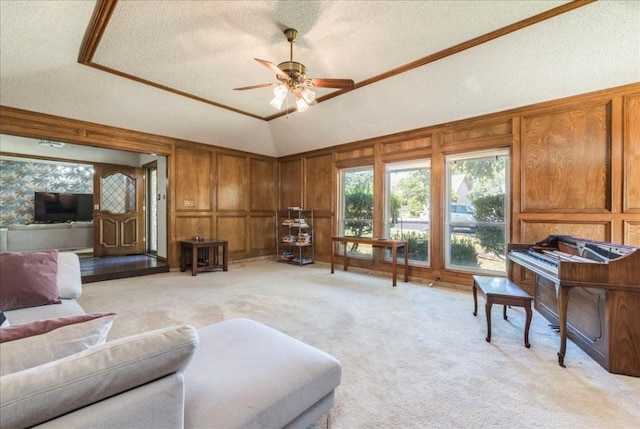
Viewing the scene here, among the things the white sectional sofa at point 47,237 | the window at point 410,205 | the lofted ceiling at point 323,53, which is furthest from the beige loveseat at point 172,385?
the white sectional sofa at point 47,237

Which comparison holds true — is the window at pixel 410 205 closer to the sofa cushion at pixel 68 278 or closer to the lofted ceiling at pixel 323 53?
the lofted ceiling at pixel 323 53

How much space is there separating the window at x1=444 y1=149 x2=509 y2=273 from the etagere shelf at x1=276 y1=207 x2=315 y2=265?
2879 millimetres

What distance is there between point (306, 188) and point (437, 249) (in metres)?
3.14

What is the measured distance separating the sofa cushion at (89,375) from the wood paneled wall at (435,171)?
167 inches

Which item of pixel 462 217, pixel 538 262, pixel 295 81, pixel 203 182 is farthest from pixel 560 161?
pixel 203 182

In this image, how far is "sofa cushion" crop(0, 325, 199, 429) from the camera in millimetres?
637

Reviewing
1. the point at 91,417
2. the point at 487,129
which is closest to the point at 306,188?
the point at 487,129

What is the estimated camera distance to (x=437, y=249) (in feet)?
14.8

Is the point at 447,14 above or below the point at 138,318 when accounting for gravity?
above

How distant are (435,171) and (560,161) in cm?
151

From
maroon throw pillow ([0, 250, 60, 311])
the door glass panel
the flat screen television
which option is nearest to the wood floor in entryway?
the door glass panel

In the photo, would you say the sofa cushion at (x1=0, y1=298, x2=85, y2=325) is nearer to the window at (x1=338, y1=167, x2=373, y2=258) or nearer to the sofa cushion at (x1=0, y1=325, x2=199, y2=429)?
the sofa cushion at (x1=0, y1=325, x2=199, y2=429)

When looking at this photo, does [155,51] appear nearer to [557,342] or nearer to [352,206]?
[352,206]

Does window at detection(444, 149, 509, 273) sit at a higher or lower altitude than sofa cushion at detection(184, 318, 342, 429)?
higher
